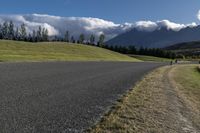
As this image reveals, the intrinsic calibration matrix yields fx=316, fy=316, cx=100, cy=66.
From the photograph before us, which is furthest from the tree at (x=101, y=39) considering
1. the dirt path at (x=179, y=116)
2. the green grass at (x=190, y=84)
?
the dirt path at (x=179, y=116)

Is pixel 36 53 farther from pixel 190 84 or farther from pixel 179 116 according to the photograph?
pixel 179 116

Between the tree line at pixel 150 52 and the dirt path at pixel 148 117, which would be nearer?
the dirt path at pixel 148 117

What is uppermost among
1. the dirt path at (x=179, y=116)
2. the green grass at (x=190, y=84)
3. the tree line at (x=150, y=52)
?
the dirt path at (x=179, y=116)

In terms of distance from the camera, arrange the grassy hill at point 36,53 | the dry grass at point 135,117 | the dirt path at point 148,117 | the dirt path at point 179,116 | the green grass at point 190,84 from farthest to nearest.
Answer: the grassy hill at point 36,53, the green grass at point 190,84, the dirt path at point 179,116, the dirt path at point 148,117, the dry grass at point 135,117

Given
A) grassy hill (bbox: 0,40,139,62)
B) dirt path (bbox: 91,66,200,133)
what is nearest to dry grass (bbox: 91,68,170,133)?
dirt path (bbox: 91,66,200,133)

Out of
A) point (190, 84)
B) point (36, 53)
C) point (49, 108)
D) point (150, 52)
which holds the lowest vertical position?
point (150, 52)

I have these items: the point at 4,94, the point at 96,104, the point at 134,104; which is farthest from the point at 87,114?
the point at 4,94

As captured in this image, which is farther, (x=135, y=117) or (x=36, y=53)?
(x=36, y=53)

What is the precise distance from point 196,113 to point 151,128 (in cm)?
320

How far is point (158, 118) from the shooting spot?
8.70 m

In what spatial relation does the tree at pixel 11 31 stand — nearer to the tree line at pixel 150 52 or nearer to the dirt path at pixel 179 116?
the tree line at pixel 150 52

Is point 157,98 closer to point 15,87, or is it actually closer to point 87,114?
point 87,114

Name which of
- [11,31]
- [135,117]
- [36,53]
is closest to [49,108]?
[135,117]

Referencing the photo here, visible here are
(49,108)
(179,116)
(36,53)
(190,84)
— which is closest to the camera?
(49,108)
